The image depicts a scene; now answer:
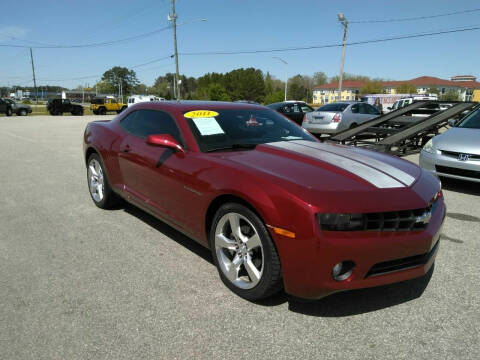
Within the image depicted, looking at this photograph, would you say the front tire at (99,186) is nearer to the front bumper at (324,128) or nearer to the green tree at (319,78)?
the front bumper at (324,128)

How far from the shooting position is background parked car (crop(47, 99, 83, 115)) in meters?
36.7

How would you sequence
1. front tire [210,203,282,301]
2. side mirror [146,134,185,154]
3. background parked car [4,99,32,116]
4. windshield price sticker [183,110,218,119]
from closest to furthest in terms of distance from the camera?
front tire [210,203,282,301] < side mirror [146,134,185,154] < windshield price sticker [183,110,218,119] < background parked car [4,99,32,116]

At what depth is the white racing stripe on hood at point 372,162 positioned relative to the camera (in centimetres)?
271

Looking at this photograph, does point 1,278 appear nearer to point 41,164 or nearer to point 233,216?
point 233,216

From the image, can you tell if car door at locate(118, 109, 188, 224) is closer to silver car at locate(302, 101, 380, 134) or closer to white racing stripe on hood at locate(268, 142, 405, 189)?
white racing stripe on hood at locate(268, 142, 405, 189)

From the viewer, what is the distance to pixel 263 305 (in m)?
2.61

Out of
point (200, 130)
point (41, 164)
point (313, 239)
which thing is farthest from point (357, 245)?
point (41, 164)

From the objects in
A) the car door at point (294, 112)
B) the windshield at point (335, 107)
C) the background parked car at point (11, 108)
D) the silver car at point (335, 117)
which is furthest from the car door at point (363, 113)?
the background parked car at point (11, 108)

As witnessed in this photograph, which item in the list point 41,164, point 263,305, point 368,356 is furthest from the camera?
point 41,164

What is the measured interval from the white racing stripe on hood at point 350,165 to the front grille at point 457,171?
3733 millimetres

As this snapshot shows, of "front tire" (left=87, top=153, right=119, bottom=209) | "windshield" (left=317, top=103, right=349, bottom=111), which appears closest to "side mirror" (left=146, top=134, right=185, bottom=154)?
"front tire" (left=87, top=153, right=119, bottom=209)

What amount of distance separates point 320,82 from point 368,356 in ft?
482

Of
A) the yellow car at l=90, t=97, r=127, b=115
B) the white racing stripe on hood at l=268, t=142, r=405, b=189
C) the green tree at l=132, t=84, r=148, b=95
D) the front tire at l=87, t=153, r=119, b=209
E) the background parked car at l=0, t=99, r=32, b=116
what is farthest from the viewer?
the green tree at l=132, t=84, r=148, b=95

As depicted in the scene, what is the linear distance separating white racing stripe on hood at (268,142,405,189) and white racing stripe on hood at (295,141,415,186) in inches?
3.3
